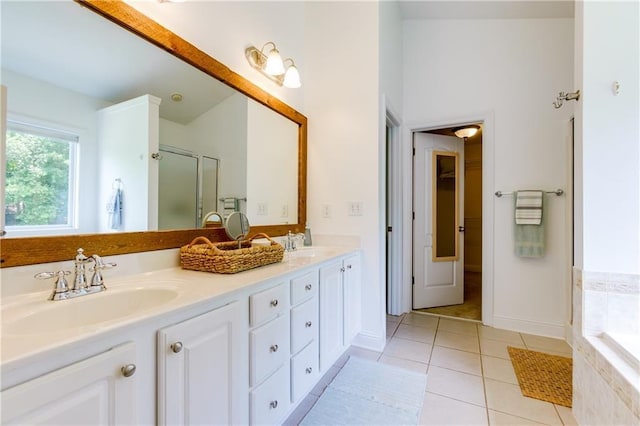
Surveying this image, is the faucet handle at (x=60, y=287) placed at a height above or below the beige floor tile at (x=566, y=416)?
above

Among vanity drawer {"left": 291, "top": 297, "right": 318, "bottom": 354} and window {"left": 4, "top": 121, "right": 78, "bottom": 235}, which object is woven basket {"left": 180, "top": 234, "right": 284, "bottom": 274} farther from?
window {"left": 4, "top": 121, "right": 78, "bottom": 235}

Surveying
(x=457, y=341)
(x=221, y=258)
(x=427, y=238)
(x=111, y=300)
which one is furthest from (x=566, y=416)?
(x=111, y=300)

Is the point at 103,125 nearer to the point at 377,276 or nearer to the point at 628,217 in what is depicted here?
the point at 377,276

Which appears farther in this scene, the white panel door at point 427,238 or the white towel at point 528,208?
the white panel door at point 427,238

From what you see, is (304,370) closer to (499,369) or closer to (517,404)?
(517,404)

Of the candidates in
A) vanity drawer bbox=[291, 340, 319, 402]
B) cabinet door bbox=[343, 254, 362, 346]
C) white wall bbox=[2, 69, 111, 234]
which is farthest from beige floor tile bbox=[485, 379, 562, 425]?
white wall bbox=[2, 69, 111, 234]

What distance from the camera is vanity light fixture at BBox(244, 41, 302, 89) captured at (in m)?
1.94

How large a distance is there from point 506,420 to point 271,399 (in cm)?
127

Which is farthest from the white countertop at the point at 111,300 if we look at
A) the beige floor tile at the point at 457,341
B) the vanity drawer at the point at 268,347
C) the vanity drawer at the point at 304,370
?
the beige floor tile at the point at 457,341

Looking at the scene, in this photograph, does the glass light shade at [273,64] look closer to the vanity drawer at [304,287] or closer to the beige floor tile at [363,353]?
the vanity drawer at [304,287]

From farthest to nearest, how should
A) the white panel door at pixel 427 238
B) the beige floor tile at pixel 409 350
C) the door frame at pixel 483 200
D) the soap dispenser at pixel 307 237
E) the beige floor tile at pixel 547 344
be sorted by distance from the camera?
the white panel door at pixel 427 238, the door frame at pixel 483 200, the soap dispenser at pixel 307 237, the beige floor tile at pixel 547 344, the beige floor tile at pixel 409 350

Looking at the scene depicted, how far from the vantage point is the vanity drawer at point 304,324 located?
1.41 m

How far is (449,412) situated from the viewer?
5.06ft

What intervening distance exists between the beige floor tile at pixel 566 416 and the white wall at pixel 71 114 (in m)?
2.47
